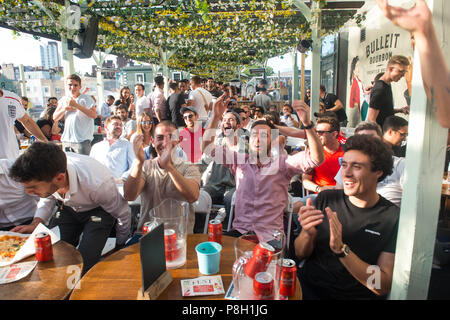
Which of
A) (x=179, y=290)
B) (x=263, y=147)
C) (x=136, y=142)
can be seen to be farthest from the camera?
(x=263, y=147)

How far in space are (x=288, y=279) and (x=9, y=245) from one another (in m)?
1.49

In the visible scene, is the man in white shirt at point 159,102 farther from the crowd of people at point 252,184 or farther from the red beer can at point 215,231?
the red beer can at point 215,231

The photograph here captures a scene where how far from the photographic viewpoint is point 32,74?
21.4 metres

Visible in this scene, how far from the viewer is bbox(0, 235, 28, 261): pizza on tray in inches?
60.4

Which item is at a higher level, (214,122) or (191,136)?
(214,122)

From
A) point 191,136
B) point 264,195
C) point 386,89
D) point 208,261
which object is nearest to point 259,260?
point 208,261

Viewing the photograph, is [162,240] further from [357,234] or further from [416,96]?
[416,96]

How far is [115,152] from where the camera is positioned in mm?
3229

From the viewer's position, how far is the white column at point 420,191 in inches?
39.3

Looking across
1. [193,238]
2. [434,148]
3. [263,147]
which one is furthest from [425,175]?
[263,147]

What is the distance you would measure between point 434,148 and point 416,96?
186mm

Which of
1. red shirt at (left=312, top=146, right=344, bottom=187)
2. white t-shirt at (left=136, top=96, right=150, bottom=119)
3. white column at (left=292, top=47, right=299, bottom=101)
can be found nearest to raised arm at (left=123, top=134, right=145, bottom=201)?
red shirt at (left=312, top=146, right=344, bottom=187)

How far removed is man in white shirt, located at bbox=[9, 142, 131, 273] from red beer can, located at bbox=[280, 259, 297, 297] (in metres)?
1.27

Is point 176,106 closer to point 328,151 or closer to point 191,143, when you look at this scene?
point 191,143
